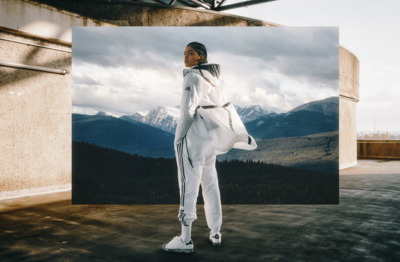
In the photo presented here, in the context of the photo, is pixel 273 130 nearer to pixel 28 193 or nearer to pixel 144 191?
pixel 144 191

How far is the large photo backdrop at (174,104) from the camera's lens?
5.45m

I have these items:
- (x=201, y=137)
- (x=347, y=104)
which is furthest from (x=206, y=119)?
(x=347, y=104)

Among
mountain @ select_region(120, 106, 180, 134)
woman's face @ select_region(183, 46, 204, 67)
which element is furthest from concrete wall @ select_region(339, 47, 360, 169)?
woman's face @ select_region(183, 46, 204, 67)

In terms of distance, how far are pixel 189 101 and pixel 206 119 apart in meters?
0.25

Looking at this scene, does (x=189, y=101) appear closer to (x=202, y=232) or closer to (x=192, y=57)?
(x=192, y=57)

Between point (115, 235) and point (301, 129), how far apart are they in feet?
14.8

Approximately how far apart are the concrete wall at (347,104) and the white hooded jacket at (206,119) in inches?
301

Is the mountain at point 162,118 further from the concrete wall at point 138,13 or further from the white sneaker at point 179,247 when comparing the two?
the white sneaker at point 179,247

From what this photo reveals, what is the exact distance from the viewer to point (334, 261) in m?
2.83

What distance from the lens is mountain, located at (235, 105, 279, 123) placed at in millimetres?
6207

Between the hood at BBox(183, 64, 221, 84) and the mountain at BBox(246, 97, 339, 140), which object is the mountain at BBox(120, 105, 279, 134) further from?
the hood at BBox(183, 64, 221, 84)

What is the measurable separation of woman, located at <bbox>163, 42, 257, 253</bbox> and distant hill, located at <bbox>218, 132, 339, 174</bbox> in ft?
9.70

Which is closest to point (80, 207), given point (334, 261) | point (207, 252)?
point (207, 252)

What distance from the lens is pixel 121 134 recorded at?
20.5 feet
